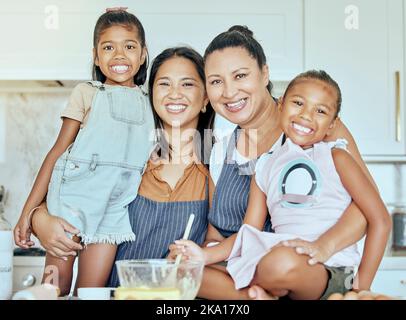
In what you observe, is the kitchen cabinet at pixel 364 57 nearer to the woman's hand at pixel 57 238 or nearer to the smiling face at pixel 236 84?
the smiling face at pixel 236 84

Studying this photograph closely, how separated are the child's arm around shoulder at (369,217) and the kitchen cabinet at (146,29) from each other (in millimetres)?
752

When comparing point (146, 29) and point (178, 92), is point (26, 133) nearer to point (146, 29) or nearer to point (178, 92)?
point (146, 29)

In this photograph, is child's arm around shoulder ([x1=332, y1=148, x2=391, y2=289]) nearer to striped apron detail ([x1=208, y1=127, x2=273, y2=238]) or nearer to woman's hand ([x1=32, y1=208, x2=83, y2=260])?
striped apron detail ([x1=208, y1=127, x2=273, y2=238])

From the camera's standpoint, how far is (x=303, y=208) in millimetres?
937

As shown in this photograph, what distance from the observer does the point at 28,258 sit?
62.6 inches

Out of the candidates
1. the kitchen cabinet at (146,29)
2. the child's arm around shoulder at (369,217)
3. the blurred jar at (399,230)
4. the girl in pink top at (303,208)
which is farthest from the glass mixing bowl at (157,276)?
the blurred jar at (399,230)

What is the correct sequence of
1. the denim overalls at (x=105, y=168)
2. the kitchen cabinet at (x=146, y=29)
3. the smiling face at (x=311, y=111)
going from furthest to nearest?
the kitchen cabinet at (x=146, y=29), the denim overalls at (x=105, y=168), the smiling face at (x=311, y=111)

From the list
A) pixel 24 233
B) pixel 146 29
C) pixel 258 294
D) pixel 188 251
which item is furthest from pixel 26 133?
pixel 258 294

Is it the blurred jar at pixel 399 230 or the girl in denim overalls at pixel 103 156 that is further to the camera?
the blurred jar at pixel 399 230

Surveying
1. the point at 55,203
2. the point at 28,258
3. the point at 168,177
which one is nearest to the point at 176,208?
the point at 168,177

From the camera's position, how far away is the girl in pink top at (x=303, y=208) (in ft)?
2.80

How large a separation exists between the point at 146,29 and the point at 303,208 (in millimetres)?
823
